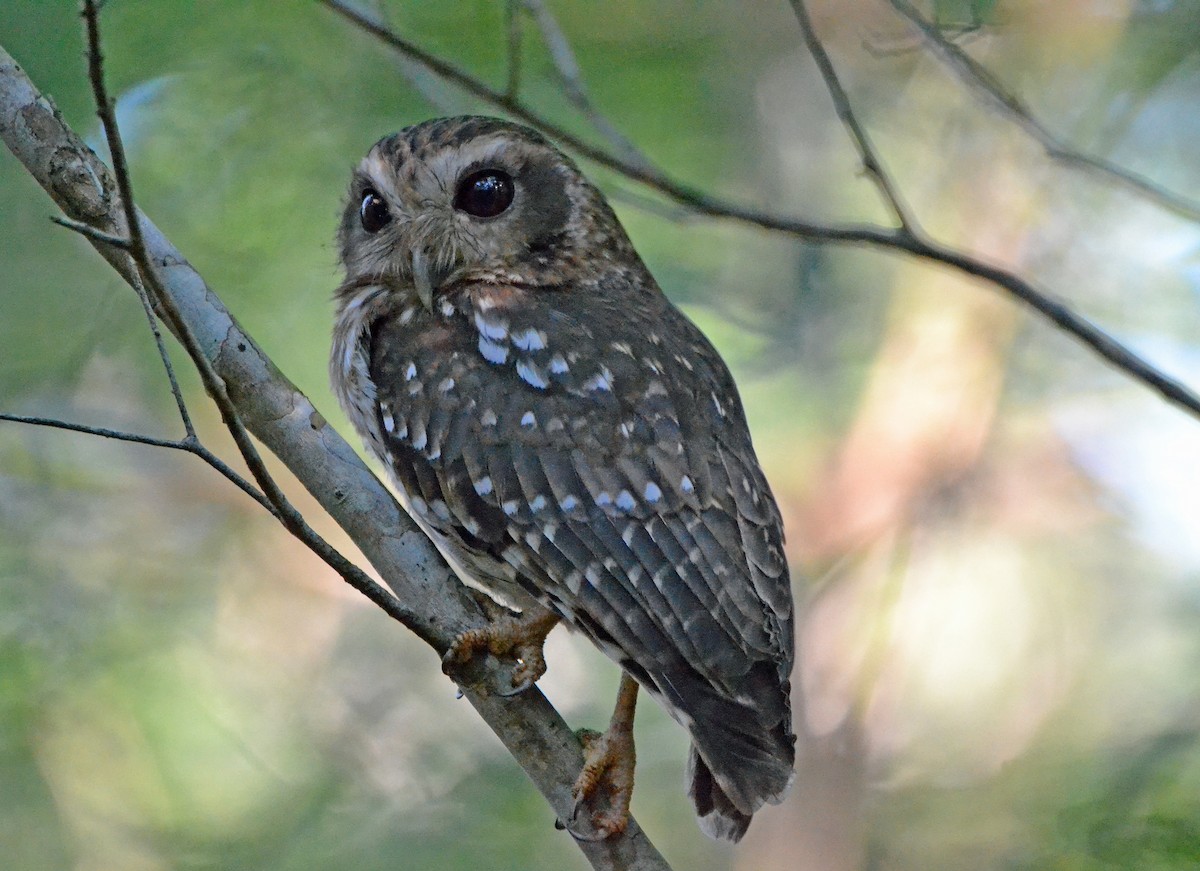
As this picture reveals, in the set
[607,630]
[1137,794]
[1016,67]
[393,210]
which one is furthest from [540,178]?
[1016,67]

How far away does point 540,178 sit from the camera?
3457 millimetres

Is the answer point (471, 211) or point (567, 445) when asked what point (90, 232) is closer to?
point (567, 445)

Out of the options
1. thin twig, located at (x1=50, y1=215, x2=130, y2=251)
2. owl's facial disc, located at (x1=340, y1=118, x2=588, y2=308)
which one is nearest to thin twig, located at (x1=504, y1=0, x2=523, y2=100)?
owl's facial disc, located at (x1=340, y1=118, x2=588, y2=308)

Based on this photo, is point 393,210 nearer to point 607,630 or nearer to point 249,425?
point 249,425

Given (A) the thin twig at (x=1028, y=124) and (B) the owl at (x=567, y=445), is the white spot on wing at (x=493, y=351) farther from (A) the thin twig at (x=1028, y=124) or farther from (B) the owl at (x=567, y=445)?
(A) the thin twig at (x=1028, y=124)

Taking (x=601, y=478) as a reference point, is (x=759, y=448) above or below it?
above

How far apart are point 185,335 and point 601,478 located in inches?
40.4

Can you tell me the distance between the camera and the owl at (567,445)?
8.32 ft

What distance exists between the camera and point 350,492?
2564 millimetres

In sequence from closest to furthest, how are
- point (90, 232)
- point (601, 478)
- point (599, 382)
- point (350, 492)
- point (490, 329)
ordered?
point (90, 232)
point (350, 492)
point (601, 478)
point (599, 382)
point (490, 329)

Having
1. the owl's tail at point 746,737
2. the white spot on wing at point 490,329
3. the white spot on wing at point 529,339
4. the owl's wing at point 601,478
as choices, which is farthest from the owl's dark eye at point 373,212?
the owl's tail at point 746,737

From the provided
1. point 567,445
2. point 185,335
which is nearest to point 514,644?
point 567,445

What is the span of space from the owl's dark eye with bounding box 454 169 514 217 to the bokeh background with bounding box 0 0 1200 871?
0.82 m

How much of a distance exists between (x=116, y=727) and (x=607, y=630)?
2.68 m
